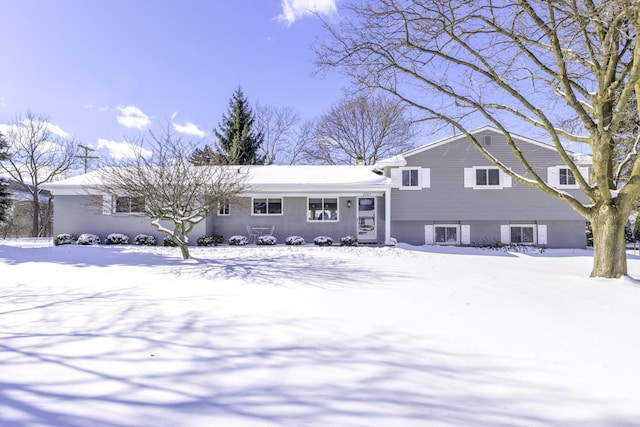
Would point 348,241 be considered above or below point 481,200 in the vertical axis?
below

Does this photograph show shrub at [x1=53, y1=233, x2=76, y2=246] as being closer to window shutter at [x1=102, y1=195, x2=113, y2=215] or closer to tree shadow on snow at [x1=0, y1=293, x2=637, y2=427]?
window shutter at [x1=102, y1=195, x2=113, y2=215]

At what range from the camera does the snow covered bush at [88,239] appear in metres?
13.7

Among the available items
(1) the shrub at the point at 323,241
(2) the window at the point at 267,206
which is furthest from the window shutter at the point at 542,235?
(2) the window at the point at 267,206

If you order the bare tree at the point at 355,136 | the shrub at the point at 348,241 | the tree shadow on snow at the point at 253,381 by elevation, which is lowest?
the tree shadow on snow at the point at 253,381

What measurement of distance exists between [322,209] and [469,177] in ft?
24.3

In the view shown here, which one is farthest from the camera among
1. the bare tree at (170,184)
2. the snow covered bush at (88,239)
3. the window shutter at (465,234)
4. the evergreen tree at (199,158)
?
the window shutter at (465,234)

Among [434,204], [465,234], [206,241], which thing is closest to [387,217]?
[434,204]

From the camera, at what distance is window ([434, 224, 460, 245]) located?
53.5 ft

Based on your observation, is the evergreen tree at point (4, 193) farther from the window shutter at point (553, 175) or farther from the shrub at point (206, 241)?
the window shutter at point (553, 175)

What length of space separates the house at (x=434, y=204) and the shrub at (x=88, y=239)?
5.33 feet

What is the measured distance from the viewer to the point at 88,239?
1381 centimetres

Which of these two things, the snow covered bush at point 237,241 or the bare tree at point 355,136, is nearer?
the snow covered bush at point 237,241

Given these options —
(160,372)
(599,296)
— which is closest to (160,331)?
(160,372)

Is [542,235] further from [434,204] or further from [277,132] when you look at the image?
[277,132]
